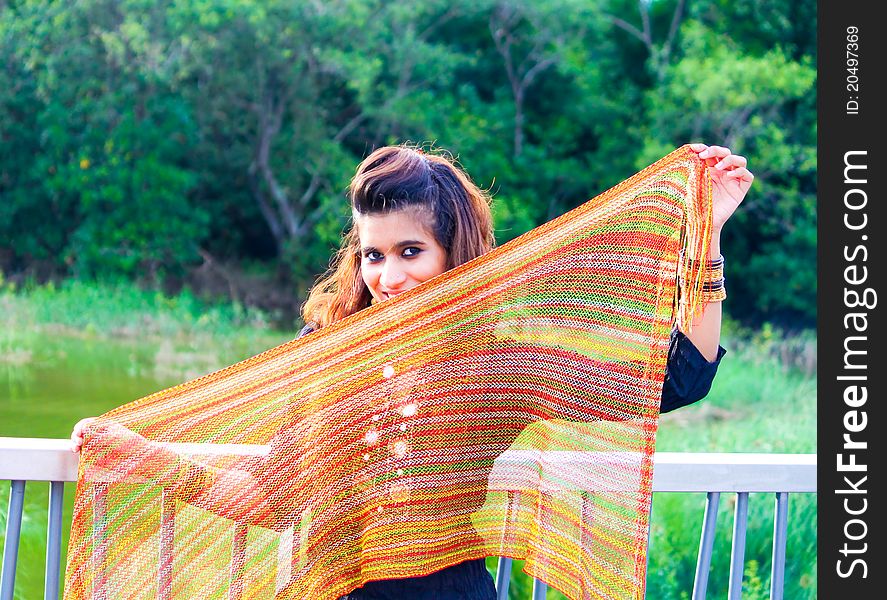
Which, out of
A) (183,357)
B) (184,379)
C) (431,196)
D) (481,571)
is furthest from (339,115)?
(481,571)

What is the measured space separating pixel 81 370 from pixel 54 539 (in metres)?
5.48

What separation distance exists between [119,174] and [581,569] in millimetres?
7049

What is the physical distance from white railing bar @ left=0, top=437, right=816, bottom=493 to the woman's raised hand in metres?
0.38

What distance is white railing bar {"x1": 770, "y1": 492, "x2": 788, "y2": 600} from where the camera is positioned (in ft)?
5.19

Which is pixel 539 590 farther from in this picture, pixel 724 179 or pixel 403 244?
pixel 724 179

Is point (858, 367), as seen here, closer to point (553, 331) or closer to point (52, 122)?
point (553, 331)

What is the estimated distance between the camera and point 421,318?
1.35 m

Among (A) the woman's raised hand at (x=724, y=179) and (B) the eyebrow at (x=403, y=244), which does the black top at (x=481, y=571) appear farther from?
(B) the eyebrow at (x=403, y=244)

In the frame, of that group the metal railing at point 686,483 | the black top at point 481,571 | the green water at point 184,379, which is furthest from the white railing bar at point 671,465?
the green water at point 184,379

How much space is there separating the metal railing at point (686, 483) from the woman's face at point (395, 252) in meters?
0.51

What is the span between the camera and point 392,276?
1383mm

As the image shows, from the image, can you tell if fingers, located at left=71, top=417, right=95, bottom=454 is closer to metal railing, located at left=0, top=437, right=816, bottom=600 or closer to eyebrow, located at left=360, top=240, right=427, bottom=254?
metal railing, located at left=0, top=437, right=816, bottom=600

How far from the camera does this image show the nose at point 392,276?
1382 mm

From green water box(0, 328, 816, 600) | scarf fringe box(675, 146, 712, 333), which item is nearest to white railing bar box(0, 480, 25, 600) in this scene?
scarf fringe box(675, 146, 712, 333)
